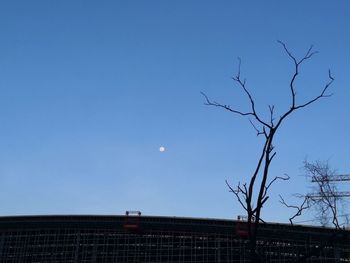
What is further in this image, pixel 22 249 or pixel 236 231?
pixel 22 249

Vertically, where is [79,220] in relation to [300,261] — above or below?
above

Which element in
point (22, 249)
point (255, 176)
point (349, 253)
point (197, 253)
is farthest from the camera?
point (22, 249)

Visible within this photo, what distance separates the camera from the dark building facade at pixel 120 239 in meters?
62.8

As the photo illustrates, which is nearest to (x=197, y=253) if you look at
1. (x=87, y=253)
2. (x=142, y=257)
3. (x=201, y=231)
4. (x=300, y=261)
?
(x=201, y=231)

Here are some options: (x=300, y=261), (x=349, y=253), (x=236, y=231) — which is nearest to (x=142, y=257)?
(x=236, y=231)

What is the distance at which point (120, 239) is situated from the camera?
6600 centimetres

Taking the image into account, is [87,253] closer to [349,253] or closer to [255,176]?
[349,253]

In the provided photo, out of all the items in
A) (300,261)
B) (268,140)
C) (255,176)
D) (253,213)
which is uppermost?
→ (268,140)

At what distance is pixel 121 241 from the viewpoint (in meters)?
Result: 65.8

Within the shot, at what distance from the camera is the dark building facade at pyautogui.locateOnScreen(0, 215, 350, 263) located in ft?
206

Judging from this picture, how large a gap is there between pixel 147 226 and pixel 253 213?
198ft

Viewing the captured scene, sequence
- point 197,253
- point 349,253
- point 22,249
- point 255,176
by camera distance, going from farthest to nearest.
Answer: point 22,249 < point 197,253 < point 349,253 < point 255,176

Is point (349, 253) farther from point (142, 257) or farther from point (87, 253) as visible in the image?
point (87, 253)

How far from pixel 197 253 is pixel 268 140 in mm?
→ 59580
